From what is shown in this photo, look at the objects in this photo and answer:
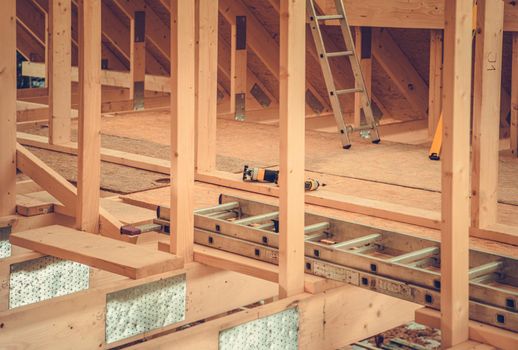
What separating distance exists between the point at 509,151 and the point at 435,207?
173cm

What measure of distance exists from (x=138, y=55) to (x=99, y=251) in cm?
457

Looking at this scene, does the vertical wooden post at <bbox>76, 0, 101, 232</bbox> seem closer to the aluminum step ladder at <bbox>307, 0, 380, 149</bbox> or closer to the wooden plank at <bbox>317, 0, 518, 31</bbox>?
the aluminum step ladder at <bbox>307, 0, 380, 149</bbox>

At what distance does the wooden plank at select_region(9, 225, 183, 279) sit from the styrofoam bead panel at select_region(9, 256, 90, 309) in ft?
0.27

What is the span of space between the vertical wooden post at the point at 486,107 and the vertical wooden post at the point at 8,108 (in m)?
2.05

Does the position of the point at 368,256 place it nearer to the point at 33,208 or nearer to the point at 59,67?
the point at 33,208

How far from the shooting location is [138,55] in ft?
26.7

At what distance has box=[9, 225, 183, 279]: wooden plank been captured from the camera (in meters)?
3.57

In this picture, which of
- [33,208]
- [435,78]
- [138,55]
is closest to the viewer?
[33,208]

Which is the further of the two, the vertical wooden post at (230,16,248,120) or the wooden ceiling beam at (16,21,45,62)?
the wooden ceiling beam at (16,21,45,62)

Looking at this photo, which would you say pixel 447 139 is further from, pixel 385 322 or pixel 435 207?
pixel 435 207

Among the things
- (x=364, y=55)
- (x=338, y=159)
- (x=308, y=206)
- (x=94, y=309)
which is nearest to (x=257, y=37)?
(x=364, y=55)

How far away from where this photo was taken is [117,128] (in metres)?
6.77

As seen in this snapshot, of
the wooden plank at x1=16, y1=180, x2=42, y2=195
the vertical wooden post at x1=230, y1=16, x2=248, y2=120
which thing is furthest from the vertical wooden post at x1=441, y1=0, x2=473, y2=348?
the vertical wooden post at x1=230, y1=16, x2=248, y2=120

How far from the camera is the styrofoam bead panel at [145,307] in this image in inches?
134
